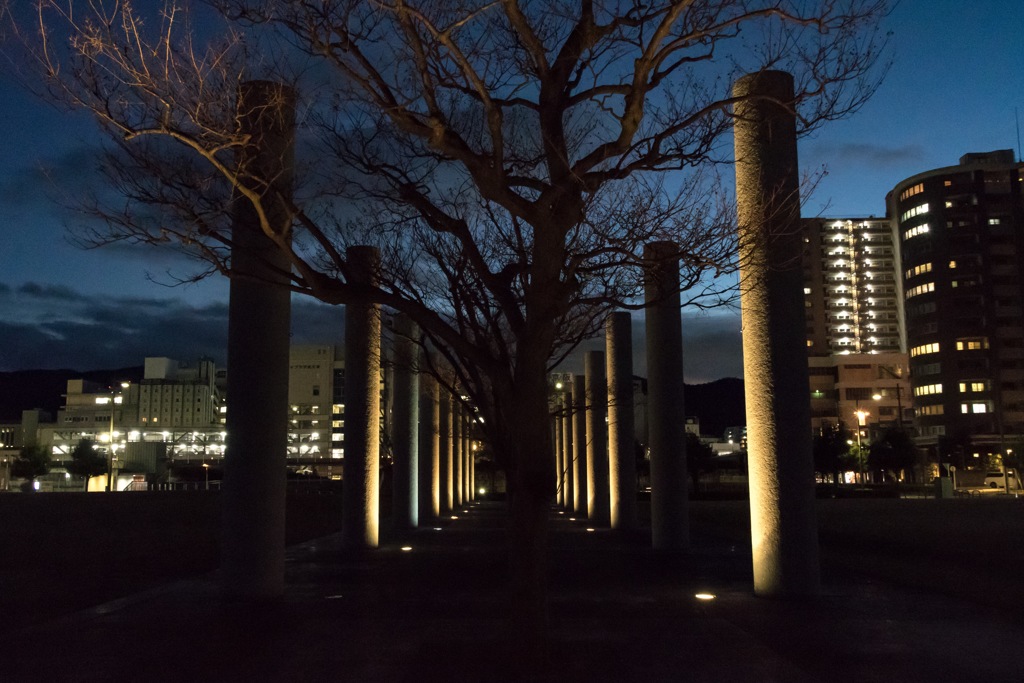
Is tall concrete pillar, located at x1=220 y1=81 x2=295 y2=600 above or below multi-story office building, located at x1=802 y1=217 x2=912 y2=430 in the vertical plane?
below

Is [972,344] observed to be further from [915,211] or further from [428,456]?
[428,456]

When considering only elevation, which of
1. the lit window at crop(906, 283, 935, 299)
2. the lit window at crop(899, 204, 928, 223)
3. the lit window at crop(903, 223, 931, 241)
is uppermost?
the lit window at crop(899, 204, 928, 223)

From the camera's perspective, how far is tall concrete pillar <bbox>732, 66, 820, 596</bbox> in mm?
10922

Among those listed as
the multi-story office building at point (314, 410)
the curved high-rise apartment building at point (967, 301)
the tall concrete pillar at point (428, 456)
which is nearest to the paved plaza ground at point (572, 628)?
the tall concrete pillar at point (428, 456)

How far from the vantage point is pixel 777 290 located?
11.3m

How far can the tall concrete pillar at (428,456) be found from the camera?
90.9ft

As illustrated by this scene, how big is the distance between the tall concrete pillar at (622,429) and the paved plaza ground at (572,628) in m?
7.88

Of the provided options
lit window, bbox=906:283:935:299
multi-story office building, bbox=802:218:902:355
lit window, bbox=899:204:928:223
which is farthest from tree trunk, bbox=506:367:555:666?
multi-story office building, bbox=802:218:902:355

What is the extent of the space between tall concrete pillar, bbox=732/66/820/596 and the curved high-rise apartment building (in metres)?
87.5

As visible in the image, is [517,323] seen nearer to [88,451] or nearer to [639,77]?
[639,77]

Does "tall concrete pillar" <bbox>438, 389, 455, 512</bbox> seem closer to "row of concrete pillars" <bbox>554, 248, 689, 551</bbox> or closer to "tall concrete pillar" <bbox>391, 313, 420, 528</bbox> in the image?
"row of concrete pillars" <bbox>554, 248, 689, 551</bbox>

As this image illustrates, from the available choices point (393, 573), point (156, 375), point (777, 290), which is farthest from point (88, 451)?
point (777, 290)

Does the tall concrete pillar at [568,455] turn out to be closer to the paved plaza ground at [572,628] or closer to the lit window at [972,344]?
the paved plaza ground at [572,628]

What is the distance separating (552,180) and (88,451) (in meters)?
87.6
